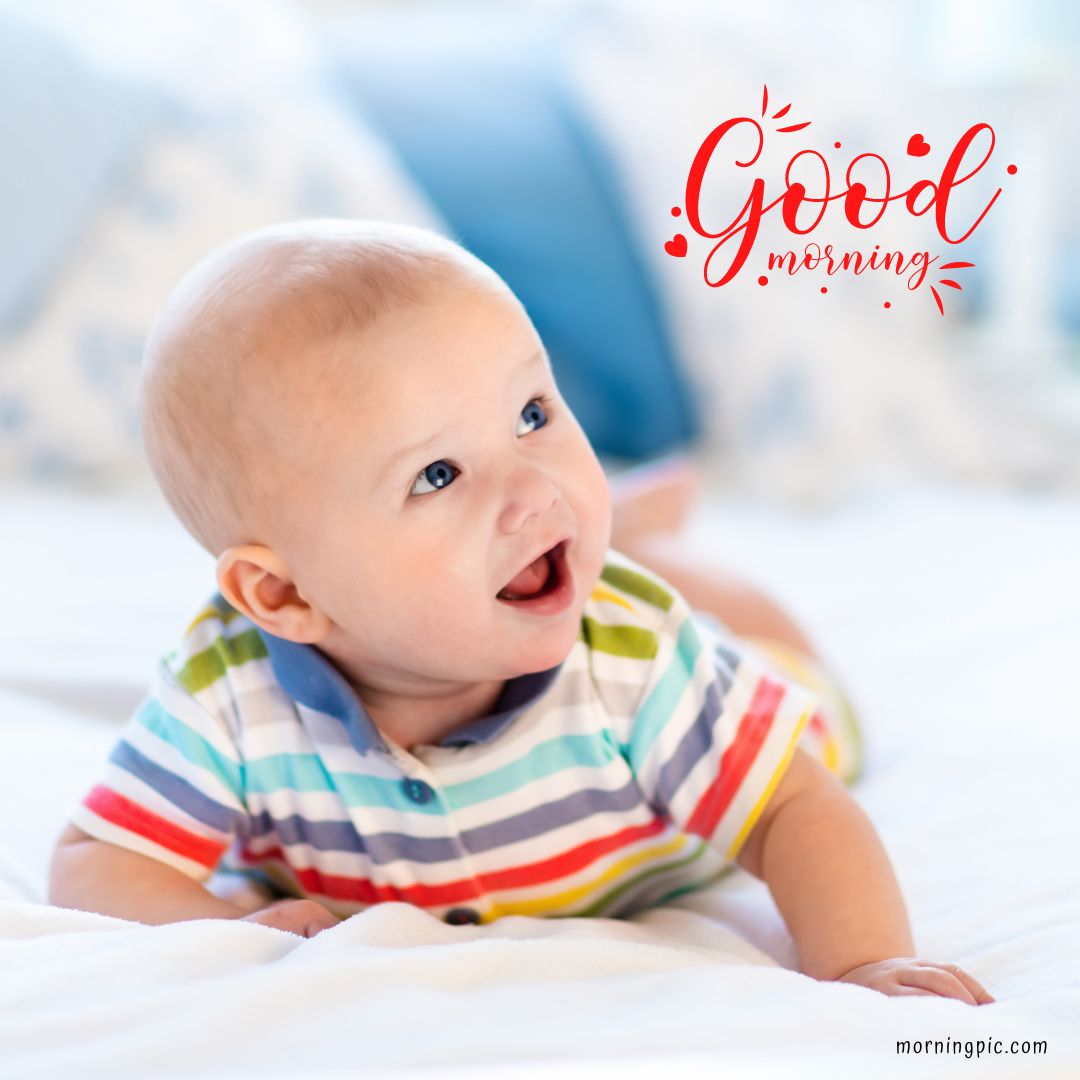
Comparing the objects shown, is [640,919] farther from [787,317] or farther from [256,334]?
[787,317]

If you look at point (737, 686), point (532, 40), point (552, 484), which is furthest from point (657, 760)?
point (532, 40)

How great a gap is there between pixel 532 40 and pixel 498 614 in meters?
1.55

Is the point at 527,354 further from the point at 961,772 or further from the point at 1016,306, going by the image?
the point at 1016,306

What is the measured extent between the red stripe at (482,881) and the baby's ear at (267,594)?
6.7 inches

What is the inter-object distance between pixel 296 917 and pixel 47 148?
121 centimetres

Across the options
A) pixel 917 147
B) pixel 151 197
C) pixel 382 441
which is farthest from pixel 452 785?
pixel 151 197

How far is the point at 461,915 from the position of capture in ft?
3.06

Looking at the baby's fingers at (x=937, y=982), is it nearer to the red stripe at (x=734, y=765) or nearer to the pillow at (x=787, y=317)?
the red stripe at (x=734, y=765)

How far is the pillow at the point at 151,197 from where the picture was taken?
1.80 meters

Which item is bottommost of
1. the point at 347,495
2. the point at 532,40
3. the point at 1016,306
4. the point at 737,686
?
the point at 737,686

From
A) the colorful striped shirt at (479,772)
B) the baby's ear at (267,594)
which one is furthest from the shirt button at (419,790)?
the baby's ear at (267,594)

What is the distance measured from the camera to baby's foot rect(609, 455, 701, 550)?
1.39 m

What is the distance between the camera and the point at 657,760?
0.93m

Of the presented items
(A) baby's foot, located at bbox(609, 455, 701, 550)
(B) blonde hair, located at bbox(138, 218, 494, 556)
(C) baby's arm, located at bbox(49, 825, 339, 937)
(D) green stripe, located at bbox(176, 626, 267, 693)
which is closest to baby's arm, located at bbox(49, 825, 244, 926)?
(C) baby's arm, located at bbox(49, 825, 339, 937)
